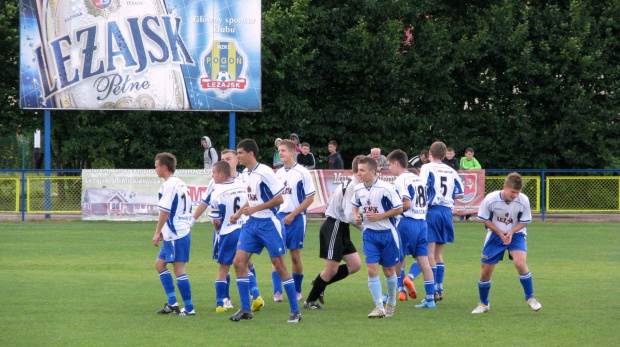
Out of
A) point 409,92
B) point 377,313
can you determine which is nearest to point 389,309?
point 377,313

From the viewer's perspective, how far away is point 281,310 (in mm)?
9961

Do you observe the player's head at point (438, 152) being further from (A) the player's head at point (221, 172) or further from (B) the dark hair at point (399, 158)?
(A) the player's head at point (221, 172)

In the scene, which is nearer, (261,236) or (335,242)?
(261,236)

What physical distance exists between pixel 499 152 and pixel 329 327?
21290 millimetres

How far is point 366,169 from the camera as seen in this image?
9.37 meters

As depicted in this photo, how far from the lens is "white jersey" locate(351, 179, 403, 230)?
9375 millimetres

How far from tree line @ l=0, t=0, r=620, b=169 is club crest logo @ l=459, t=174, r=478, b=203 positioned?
5503mm

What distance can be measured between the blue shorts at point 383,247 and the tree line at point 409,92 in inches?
713

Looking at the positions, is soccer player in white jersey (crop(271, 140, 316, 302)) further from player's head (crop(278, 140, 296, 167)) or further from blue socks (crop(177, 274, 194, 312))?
blue socks (crop(177, 274, 194, 312))

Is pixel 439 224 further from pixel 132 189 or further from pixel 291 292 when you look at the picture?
pixel 132 189

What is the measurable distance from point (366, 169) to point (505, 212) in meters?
1.66

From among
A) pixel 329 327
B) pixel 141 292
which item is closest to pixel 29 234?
pixel 141 292

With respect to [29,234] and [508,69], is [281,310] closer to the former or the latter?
[29,234]

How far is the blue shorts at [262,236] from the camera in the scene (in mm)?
9008
